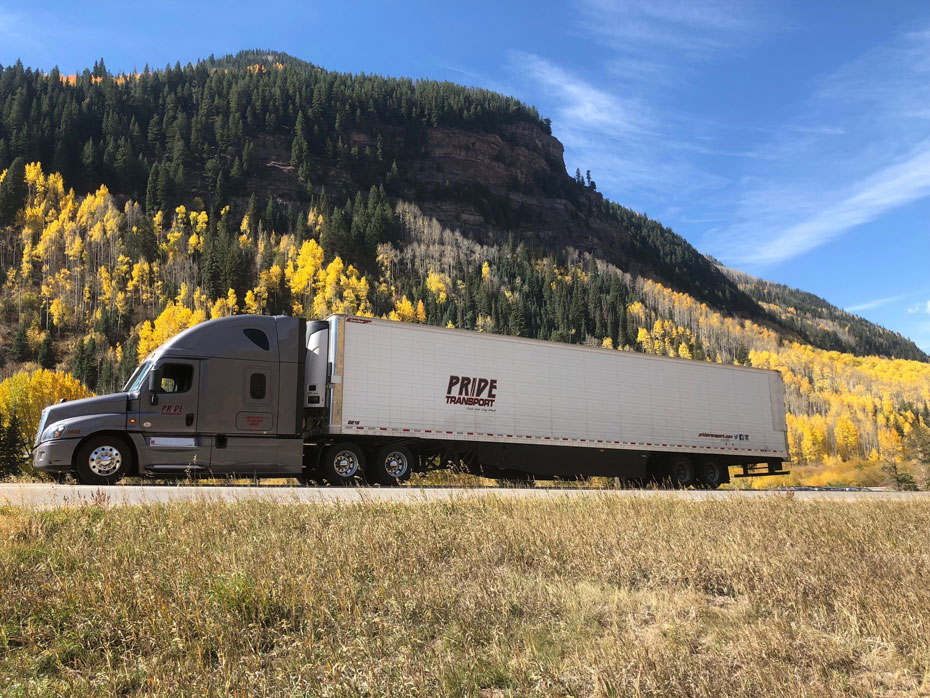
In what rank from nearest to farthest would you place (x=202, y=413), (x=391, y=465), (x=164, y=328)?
1. (x=202, y=413)
2. (x=391, y=465)
3. (x=164, y=328)

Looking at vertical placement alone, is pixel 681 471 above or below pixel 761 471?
above

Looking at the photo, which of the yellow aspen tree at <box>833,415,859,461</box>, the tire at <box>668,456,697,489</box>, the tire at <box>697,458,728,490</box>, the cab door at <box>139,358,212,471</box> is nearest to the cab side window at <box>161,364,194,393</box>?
the cab door at <box>139,358,212,471</box>

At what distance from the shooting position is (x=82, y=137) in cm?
17388

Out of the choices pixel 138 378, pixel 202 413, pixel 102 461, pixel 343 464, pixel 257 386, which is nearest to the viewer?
pixel 102 461

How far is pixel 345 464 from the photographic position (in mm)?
16531

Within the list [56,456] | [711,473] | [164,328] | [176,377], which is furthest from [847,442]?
[56,456]

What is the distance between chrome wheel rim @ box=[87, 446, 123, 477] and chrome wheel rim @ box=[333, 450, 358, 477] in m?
4.96

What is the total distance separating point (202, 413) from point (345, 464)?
3.75 m

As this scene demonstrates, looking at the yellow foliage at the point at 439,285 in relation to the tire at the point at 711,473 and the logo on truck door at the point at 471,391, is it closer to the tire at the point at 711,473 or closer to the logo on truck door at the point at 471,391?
the tire at the point at 711,473

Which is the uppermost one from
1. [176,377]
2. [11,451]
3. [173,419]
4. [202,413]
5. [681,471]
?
[176,377]

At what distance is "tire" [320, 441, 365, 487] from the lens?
1627 cm

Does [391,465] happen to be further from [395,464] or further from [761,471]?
[761,471]

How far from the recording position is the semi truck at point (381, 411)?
48.3 feet

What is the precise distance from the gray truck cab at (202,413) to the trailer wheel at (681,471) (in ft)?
40.6
